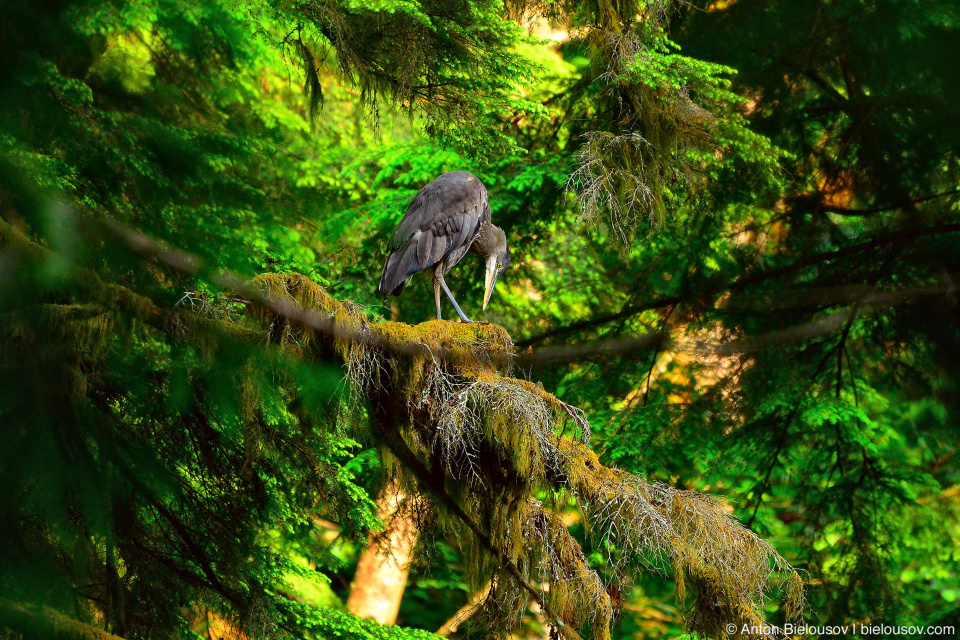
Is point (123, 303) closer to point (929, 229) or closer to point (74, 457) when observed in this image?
point (74, 457)

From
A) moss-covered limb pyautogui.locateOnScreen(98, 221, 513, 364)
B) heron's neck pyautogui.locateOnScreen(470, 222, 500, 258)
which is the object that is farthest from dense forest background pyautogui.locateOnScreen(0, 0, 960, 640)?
heron's neck pyautogui.locateOnScreen(470, 222, 500, 258)

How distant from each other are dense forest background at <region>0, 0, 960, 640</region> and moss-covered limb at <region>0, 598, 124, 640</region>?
2 centimetres

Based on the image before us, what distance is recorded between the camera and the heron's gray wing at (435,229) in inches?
225

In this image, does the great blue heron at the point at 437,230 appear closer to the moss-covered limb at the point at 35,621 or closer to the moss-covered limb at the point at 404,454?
the moss-covered limb at the point at 404,454

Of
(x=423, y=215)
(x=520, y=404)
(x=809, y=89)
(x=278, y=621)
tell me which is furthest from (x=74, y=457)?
(x=809, y=89)

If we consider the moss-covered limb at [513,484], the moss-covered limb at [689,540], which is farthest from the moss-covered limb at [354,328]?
the moss-covered limb at [689,540]

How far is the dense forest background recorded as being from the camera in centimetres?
211

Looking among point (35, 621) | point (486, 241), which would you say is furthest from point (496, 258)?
point (35, 621)

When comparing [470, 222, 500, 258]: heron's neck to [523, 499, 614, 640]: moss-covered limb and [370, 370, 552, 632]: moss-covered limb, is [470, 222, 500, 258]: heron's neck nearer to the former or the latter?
[370, 370, 552, 632]: moss-covered limb

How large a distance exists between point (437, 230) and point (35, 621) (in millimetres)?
3871

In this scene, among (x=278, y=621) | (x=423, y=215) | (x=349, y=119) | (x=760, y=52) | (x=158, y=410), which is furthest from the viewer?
(x=349, y=119)

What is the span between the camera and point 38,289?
2.02 metres

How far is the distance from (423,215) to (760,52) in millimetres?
4296

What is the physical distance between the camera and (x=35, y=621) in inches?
85.1
